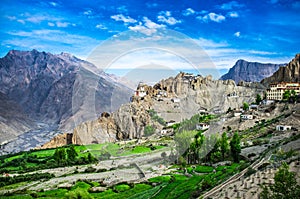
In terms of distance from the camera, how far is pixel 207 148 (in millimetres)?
25328

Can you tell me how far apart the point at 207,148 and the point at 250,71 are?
147 m

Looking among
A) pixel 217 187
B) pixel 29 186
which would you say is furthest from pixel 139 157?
pixel 217 187

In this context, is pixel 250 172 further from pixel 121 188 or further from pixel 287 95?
pixel 287 95

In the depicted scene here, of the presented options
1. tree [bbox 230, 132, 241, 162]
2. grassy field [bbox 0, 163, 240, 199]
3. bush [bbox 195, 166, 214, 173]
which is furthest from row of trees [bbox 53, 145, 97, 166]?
tree [bbox 230, 132, 241, 162]

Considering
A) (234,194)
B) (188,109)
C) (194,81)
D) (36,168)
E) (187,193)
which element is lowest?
(36,168)

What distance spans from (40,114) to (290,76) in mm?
145451

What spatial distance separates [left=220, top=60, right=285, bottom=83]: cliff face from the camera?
157 m

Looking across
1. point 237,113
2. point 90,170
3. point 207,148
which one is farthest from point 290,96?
point 90,170

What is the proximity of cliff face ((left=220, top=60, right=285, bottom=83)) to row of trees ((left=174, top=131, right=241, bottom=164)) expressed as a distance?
136 meters

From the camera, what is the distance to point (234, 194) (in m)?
12.8

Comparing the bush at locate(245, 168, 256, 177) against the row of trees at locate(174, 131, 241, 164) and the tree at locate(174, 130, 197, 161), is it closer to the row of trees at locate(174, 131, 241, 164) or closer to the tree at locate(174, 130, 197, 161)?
the tree at locate(174, 130, 197, 161)

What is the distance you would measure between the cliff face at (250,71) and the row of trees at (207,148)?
13633 cm

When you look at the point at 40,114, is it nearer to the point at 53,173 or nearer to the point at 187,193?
the point at 53,173

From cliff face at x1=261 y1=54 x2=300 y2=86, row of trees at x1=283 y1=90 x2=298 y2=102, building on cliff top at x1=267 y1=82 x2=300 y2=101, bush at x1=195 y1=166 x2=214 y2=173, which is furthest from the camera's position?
cliff face at x1=261 y1=54 x2=300 y2=86
